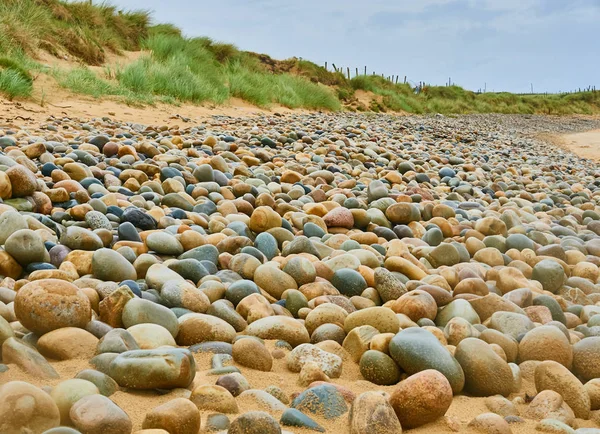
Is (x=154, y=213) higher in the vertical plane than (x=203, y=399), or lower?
higher

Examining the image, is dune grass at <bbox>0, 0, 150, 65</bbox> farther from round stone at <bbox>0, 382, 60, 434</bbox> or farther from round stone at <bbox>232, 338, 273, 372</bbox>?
round stone at <bbox>0, 382, 60, 434</bbox>

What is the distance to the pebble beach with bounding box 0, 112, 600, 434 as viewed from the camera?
55.9 inches

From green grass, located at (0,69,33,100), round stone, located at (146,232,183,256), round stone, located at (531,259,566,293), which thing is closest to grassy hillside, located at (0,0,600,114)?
green grass, located at (0,69,33,100)

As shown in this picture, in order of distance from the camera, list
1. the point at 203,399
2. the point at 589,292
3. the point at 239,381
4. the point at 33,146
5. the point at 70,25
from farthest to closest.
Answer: the point at 70,25 < the point at 33,146 < the point at 589,292 < the point at 239,381 < the point at 203,399

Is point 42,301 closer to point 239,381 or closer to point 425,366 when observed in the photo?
point 239,381

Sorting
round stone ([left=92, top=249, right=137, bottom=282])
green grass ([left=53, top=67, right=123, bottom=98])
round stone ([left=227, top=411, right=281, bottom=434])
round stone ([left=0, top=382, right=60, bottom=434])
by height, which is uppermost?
green grass ([left=53, top=67, right=123, bottom=98])

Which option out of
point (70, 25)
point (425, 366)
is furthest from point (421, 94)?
point (425, 366)

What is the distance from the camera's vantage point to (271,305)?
86.6 inches

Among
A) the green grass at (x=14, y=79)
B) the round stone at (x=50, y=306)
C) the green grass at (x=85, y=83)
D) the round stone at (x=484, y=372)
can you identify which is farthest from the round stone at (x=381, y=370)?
the green grass at (x=85, y=83)

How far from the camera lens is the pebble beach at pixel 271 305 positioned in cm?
142

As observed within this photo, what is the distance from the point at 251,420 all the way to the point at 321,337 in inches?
29.5

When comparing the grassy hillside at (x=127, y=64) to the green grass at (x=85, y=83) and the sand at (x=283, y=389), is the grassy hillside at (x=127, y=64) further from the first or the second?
the sand at (x=283, y=389)

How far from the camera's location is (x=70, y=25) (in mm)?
10734

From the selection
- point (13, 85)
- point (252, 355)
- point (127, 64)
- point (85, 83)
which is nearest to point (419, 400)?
point (252, 355)
